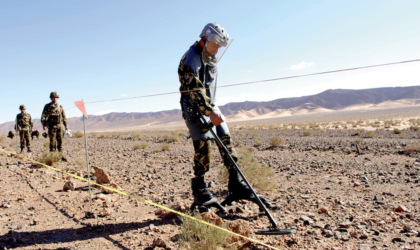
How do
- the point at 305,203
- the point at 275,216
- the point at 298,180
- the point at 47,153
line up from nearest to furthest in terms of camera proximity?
1. the point at 275,216
2. the point at 305,203
3. the point at 298,180
4. the point at 47,153

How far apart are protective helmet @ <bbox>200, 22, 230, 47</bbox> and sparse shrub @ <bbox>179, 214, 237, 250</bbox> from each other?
2081 millimetres

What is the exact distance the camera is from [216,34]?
3305mm

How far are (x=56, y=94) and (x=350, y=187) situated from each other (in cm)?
879

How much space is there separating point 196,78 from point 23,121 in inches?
469

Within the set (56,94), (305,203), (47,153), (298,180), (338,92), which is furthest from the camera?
(338,92)

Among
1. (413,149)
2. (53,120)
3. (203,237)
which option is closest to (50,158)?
(53,120)

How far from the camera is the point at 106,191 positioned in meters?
4.81

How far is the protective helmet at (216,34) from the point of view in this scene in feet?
10.8

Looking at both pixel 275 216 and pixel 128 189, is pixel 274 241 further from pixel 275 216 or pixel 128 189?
pixel 128 189

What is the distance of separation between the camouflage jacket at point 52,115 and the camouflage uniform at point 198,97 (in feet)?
23.3

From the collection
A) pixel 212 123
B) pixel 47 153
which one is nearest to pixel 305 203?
pixel 212 123

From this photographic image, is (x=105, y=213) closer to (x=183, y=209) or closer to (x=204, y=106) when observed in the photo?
(x=183, y=209)

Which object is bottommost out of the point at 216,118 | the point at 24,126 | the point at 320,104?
the point at 216,118

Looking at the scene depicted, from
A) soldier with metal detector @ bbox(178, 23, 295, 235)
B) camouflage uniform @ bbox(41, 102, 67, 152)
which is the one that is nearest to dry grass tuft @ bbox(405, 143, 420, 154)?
soldier with metal detector @ bbox(178, 23, 295, 235)
